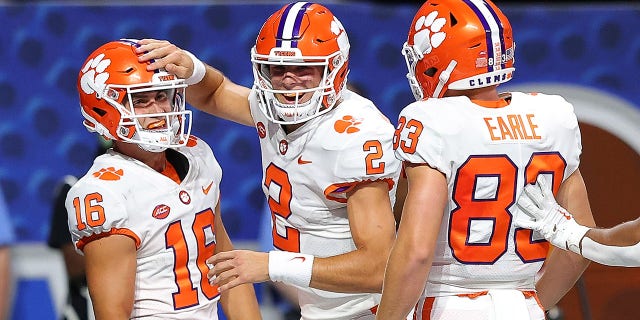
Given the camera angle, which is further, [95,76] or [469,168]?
[95,76]

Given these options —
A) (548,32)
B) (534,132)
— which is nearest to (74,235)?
(534,132)

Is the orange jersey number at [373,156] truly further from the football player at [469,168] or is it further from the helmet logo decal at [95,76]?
the helmet logo decal at [95,76]

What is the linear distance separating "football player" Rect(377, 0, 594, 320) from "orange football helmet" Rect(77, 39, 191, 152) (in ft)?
2.28

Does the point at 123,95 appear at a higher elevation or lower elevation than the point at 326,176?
higher

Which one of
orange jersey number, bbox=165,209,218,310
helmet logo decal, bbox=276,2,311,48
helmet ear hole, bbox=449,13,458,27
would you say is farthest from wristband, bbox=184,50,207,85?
helmet ear hole, bbox=449,13,458,27

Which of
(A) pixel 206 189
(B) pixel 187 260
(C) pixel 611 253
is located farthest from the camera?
(A) pixel 206 189

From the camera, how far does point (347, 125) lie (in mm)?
3043

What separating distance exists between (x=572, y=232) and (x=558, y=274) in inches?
13.1

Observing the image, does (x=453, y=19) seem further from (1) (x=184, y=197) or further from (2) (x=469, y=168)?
(1) (x=184, y=197)

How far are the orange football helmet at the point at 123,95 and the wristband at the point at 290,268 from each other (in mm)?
446

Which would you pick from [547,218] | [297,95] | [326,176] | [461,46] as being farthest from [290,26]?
[547,218]

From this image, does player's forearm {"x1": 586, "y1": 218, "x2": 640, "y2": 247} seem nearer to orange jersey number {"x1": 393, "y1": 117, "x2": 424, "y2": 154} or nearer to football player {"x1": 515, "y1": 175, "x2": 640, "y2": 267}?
football player {"x1": 515, "y1": 175, "x2": 640, "y2": 267}

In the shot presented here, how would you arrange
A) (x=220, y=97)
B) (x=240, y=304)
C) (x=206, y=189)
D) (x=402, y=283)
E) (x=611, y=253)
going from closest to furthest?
1. (x=402, y=283)
2. (x=611, y=253)
3. (x=206, y=189)
4. (x=240, y=304)
5. (x=220, y=97)

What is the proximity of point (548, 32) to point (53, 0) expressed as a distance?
7.52 ft
